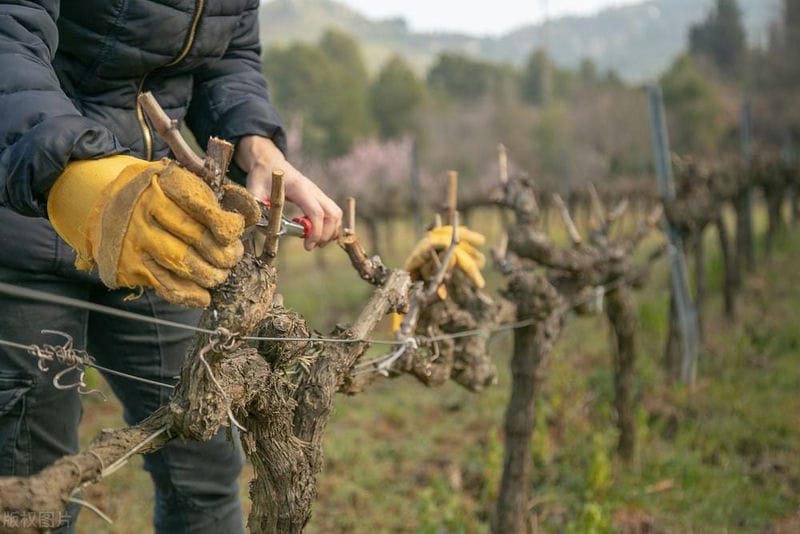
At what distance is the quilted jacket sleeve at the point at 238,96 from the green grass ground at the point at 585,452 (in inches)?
59.3

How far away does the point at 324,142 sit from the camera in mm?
35438

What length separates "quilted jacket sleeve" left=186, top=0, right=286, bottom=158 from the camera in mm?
1945

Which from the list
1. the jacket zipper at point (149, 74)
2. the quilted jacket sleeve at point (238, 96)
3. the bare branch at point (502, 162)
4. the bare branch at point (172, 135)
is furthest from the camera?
the bare branch at point (502, 162)

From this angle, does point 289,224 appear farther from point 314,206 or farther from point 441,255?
point 441,255

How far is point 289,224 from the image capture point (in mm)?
1551

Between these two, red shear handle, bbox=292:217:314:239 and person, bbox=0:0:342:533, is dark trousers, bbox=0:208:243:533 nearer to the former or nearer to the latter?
person, bbox=0:0:342:533

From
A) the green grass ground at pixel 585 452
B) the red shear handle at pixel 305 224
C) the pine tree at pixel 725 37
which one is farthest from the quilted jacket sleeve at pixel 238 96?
the pine tree at pixel 725 37

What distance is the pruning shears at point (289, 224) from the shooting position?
1472 millimetres

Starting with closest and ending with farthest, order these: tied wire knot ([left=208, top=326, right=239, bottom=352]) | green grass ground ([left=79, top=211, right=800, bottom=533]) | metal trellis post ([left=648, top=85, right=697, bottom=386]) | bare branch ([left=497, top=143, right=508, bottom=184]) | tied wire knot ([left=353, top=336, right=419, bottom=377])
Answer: tied wire knot ([left=208, top=326, right=239, bottom=352])
tied wire knot ([left=353, top=336, right=419, bottom=377])
bare branch ([left=497, top=143, right=508, bottom=184])
green grass ground ([left=79, top=211, right=800, bottom=533])
metal trellis post ([left=648, top=85, right=697, bottom=386])

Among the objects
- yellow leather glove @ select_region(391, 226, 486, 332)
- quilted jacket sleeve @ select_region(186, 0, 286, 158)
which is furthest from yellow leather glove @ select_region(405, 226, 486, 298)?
quilted jacket sleeve @ select_region(186, 0, 286, 158)

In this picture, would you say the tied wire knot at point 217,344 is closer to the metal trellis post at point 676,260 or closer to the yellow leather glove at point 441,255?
the yellow leather glove at point 441,255

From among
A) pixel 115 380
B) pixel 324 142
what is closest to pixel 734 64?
pixel 324 142

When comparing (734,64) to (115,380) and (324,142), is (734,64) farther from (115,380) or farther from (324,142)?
(115,380)

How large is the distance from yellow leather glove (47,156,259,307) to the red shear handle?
1.10ft
